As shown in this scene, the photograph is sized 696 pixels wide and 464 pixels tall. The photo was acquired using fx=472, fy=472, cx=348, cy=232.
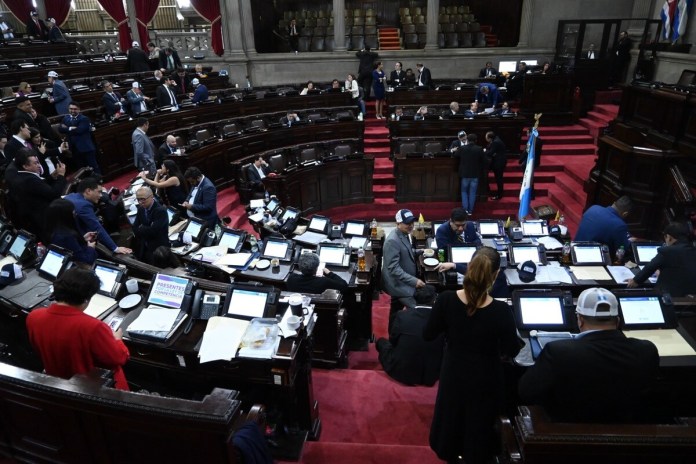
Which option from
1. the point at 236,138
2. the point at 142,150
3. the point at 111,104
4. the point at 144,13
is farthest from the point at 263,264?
the point at 144,13

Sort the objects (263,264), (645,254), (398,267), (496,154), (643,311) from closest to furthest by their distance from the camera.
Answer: (643,311), (398,267), (645,254), (263,264), (496,154)

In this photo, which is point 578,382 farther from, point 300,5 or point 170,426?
point 300,5

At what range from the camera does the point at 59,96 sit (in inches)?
369

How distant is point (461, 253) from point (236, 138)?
650 centimetres

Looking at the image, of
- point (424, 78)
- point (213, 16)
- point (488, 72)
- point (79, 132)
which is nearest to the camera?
point (79, 132)

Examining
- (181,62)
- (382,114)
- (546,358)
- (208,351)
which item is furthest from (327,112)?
(546,358)

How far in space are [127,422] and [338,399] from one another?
7.11ft

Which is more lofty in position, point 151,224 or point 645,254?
point 151,224

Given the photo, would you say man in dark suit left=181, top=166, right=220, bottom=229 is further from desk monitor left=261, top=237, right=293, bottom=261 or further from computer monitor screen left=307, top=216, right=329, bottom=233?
computer monitor screen left=307, top=216, right=329, bottom=233

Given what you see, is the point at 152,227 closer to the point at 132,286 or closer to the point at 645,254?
the point at 132,286

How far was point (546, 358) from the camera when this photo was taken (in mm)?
2283

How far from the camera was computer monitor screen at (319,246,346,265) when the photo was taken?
5.52 metres

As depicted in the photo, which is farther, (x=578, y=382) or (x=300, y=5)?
(x=300, y=5)

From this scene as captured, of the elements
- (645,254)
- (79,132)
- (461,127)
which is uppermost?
(79,132)
